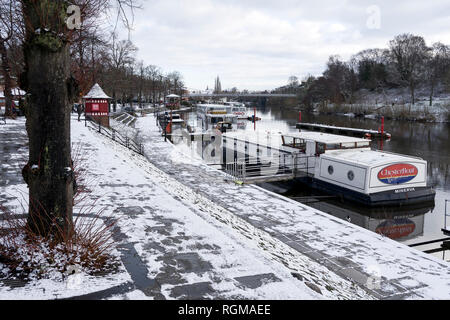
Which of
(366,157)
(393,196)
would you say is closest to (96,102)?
(366,157)

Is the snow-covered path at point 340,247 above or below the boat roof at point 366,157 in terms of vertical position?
below

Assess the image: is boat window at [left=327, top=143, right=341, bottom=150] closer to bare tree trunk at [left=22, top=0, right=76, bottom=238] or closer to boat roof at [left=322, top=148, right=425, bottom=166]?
boat roof at [left=322, top=148, right=425, bottom=166]

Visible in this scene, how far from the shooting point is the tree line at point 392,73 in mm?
112562

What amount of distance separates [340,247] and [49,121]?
8.27m

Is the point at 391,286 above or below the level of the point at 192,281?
below

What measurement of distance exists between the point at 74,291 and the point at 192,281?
5.92 ft

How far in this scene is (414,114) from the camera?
3086 inches

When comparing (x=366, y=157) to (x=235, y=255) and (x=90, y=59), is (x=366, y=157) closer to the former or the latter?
(x=235, y=255)

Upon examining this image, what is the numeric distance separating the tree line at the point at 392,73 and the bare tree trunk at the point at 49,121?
365 feet

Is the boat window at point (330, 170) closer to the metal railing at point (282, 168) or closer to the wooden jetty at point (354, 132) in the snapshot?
the metal railing at point (282, 168)

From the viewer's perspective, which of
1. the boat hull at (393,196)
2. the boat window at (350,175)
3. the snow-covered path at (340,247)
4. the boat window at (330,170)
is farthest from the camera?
the boat window at (330,170)

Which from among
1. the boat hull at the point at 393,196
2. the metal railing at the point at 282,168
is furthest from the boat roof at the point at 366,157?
the metal railing at the point at 282,168
